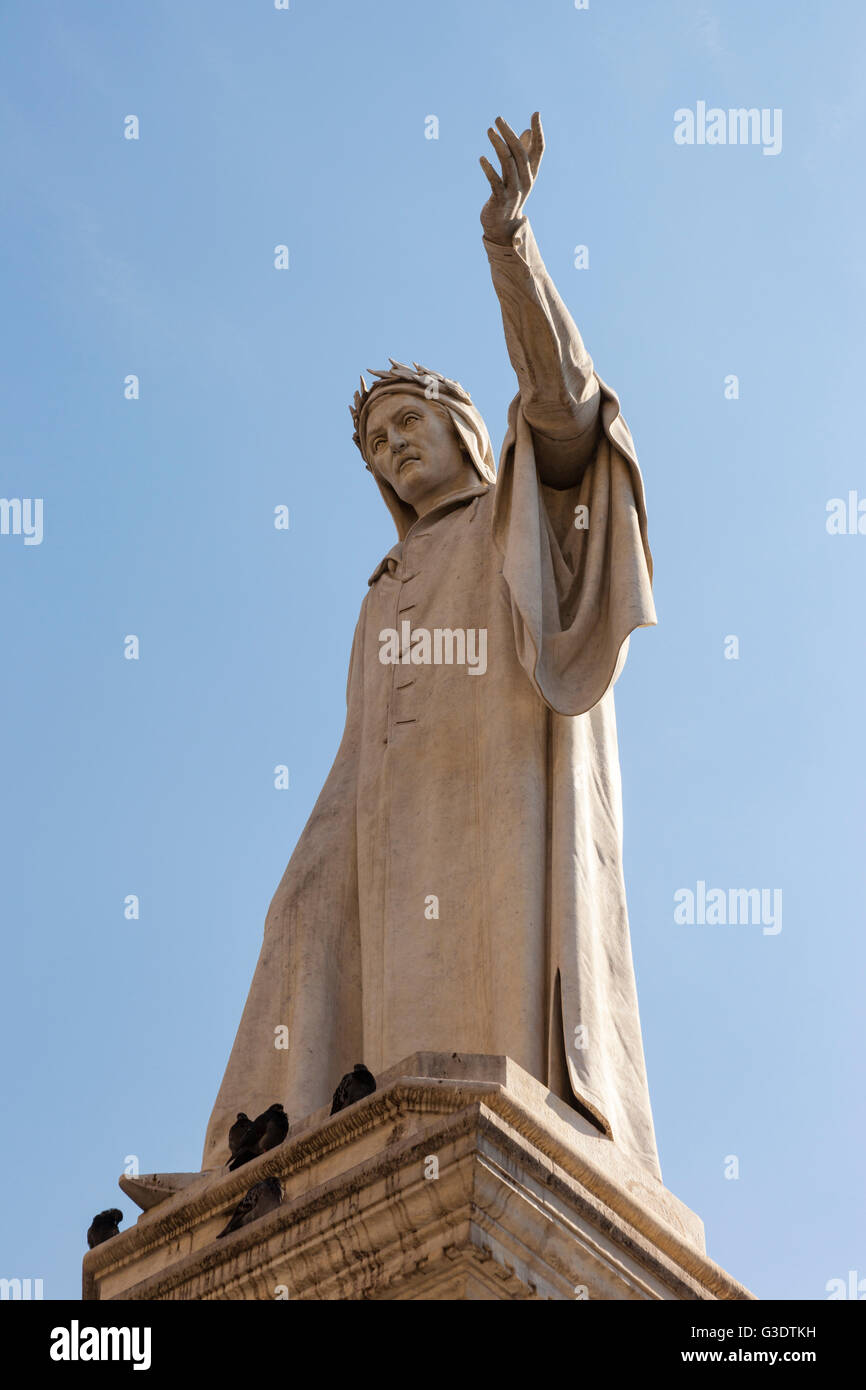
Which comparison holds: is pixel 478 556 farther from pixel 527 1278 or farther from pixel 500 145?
pixel 527 1278

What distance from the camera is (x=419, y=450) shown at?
456 inches

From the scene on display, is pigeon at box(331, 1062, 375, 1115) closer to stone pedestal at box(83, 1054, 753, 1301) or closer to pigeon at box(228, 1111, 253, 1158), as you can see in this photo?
stone pedestal at box(83, 1054, 753, 1301)

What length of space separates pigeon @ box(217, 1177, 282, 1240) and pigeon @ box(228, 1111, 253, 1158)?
0.49m

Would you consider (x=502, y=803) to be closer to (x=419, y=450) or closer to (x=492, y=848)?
(x=492, y=848)

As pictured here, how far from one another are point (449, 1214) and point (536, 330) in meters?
4.43

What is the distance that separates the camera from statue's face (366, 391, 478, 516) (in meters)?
11.6

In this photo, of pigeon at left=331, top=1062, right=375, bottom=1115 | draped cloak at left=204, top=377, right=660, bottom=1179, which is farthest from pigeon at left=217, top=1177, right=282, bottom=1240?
draped cloak at left=204, top=377, right=660, bottom=1179

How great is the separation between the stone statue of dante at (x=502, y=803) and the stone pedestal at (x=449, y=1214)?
0.83 metres

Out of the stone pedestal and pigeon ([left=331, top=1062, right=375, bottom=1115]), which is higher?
pigeon ([left=331, top=1062, right=375, bottom=1115])

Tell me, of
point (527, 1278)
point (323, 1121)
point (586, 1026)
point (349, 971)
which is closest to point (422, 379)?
point (349, 971)

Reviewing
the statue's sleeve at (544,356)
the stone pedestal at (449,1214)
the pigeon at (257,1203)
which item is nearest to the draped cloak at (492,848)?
the statue's sleeve at (544,356)

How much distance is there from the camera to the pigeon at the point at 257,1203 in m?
8.02

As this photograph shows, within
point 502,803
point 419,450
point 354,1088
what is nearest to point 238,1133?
point 354,1088
